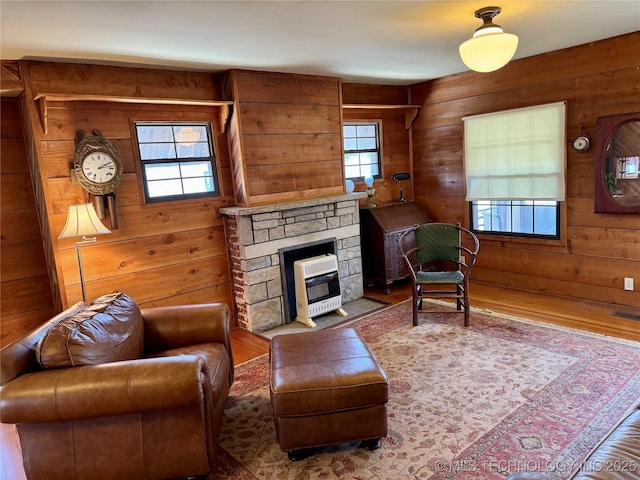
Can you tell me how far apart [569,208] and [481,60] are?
2.31 meters

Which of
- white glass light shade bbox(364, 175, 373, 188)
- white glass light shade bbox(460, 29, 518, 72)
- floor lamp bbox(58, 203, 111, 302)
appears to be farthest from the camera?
white glass light shade bbox(364, 175, 373, 188)

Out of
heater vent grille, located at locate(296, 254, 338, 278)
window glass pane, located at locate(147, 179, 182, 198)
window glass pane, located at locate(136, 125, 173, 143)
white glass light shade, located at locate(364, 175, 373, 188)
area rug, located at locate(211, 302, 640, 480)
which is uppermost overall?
window glass pane, located at locate(136, 125, 173, 143)

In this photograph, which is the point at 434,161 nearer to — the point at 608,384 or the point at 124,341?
the point at 608,384

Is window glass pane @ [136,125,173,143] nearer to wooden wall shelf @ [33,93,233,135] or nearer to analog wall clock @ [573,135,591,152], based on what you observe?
wooden wall shelf @ [33,93,233,135]

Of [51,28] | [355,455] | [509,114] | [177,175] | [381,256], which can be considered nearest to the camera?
[355,455]

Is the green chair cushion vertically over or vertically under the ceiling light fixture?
under

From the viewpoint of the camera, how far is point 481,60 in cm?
263

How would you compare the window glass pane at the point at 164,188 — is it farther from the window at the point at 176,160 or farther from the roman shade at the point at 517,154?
the roman shade at the point at 517,154

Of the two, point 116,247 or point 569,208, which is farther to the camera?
point 569,208

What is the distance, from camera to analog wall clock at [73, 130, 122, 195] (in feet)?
10.6

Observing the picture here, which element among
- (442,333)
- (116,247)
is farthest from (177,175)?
(442,333)

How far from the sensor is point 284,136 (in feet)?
Answer: 13.7

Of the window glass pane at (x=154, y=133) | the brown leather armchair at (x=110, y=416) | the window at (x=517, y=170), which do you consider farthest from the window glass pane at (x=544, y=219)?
the brown leather armchair at (x=110, y=416)

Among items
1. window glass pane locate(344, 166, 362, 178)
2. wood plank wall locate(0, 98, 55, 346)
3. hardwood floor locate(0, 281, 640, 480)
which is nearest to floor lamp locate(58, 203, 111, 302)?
wood plank wall locate(0, 98, 55, 346)
